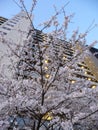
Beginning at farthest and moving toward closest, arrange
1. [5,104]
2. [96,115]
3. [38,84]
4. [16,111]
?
[96,115] < [38,84] < [16,111] < [5,104]

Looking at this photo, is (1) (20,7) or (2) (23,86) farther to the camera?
(2) (23,86)

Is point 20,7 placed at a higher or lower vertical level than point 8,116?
higher

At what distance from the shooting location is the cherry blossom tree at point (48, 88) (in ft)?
25.7

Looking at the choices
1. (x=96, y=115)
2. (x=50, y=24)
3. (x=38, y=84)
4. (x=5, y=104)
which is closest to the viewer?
(x=5, y=104)

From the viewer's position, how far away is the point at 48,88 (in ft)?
28.1

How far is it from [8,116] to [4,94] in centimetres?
66

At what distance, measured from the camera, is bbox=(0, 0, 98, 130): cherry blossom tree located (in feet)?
25.7

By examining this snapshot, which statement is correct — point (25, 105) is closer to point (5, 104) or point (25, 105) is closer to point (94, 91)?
point (5, 104)

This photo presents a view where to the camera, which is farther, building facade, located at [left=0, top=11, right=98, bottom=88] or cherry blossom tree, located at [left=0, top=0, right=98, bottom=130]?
building facade, located at [left=0, top=11, right=98, bottom=88]

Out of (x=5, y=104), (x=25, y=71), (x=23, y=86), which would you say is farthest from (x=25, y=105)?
(x=25, y=71)

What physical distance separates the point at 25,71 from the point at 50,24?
8.71 feet

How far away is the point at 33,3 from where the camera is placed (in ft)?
25.6

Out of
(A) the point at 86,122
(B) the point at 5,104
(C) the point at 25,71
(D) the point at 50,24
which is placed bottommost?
(A) the point at 86,122

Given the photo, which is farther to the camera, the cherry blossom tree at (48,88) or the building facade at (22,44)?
the building facade at (22,44)
